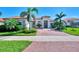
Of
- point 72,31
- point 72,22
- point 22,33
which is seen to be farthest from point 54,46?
point 22,33

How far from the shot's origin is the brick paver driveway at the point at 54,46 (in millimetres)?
8453

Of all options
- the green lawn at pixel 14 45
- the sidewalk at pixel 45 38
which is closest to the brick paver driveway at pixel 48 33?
the sidewalk at pixel 45 38

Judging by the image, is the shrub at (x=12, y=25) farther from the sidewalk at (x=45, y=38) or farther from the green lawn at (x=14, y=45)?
the green lawn at (x=14, y=45)

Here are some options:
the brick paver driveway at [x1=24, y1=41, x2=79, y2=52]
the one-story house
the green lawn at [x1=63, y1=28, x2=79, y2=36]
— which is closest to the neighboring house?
the one-story house

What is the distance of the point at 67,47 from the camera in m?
8.77

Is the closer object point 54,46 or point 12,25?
point 54,46

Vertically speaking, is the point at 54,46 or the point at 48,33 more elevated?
the point at 48,33

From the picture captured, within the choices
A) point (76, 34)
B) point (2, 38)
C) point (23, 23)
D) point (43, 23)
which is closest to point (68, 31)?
point (76, 34)

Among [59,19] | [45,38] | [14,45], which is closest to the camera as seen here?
[59,19]

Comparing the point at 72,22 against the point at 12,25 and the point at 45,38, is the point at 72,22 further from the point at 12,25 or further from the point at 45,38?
the point at 12,25

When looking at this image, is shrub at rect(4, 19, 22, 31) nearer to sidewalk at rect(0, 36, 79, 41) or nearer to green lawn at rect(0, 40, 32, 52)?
sidewalk at rect(0, 36, 79, 41)

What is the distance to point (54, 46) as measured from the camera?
8.83 metres

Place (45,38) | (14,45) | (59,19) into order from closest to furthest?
(59,19), (45,38), (14,45)
